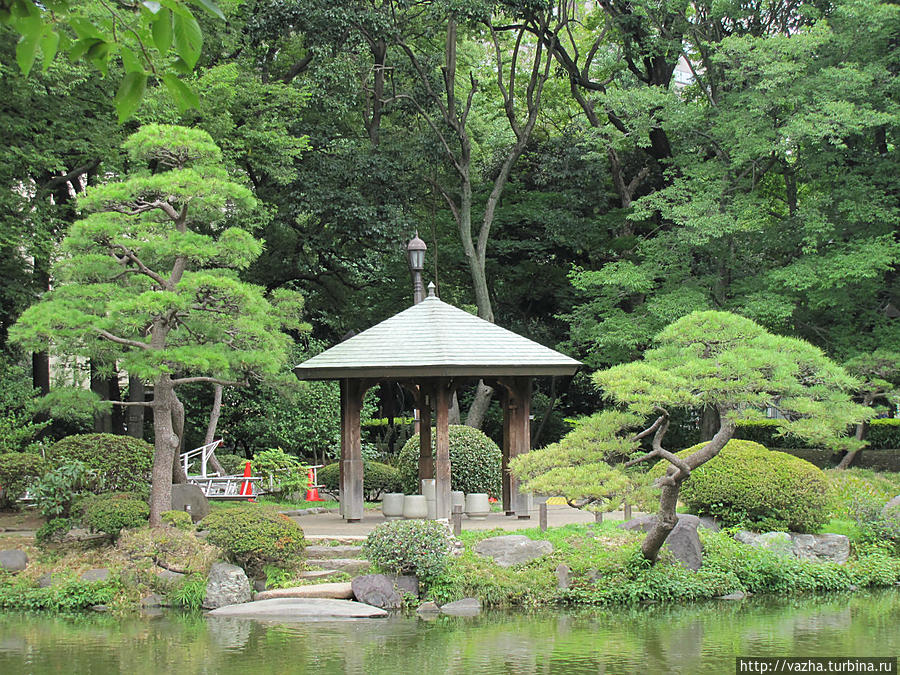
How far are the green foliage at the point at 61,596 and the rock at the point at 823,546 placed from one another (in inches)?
336

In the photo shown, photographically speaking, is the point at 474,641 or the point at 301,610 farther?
the point at 301,610

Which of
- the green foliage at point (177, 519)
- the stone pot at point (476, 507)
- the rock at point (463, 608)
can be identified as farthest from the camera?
the stone pot at point (476, 507)

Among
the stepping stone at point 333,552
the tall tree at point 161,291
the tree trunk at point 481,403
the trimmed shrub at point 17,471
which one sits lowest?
the stepping stone at point 333,552

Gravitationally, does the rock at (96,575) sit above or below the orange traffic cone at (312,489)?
below

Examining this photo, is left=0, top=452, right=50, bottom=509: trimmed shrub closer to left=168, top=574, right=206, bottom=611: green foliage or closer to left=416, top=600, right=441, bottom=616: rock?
left=168, top=574, right=206, bottom=611: green foliage

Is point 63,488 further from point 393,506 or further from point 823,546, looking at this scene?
point 823,546

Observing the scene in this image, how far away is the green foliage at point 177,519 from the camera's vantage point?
12.0 meters

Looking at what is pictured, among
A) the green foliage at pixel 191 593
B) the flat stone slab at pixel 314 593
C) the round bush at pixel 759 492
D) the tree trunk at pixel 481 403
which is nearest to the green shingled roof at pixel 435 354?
the round bush at pixel 759 492

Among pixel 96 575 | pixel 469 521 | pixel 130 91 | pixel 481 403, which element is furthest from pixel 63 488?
pixel 481 403

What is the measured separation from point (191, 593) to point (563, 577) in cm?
432

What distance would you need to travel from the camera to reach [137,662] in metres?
8.11

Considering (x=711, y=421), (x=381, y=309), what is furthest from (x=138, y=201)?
(x=711, y=421)

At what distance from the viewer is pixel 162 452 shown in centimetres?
1248

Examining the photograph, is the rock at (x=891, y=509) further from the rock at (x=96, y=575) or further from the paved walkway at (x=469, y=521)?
the rock at (x=96, y=575)
